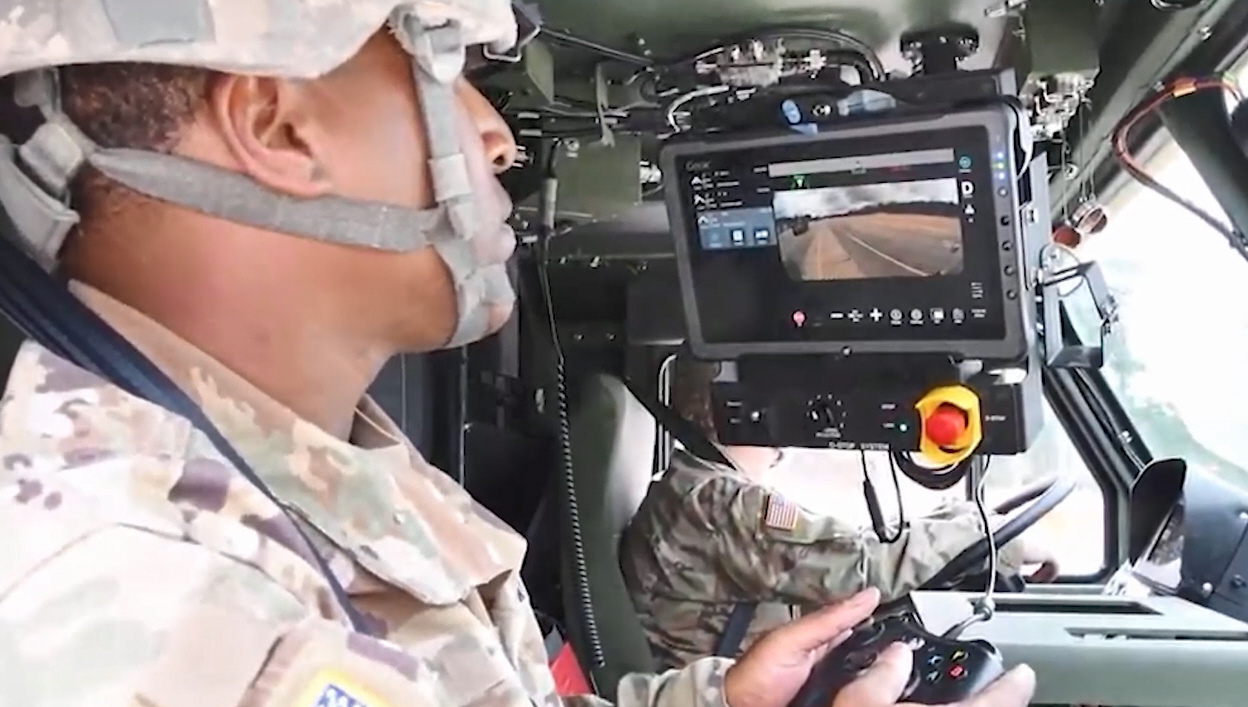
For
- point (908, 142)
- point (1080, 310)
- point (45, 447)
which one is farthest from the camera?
point (1080, 310)

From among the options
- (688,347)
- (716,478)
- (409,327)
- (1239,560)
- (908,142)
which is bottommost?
(716,478)

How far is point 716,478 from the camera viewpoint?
342 cm

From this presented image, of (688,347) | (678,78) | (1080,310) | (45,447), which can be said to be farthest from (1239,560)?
(45,447)

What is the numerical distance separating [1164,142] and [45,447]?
185 cm

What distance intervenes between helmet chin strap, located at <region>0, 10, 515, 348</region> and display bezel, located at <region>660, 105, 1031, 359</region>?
79cm

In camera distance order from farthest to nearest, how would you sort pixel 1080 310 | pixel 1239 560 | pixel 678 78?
pixel 1239 560
pixel 678 78
pixel 1080 310

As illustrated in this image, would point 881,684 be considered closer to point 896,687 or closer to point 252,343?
point 896,687

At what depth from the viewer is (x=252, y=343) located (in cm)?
108

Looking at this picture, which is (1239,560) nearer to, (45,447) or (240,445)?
(240,445)

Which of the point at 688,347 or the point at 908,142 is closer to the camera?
the point at 908,142

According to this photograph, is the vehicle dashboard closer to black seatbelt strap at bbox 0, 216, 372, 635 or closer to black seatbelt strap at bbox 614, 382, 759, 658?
black seatbelt strap at bbox 0, 216, 372, 635

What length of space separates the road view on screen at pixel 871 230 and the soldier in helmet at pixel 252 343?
29.3 inches

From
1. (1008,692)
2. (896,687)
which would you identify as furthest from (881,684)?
(1008,692)

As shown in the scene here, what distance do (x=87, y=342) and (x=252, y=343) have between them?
0.13m
